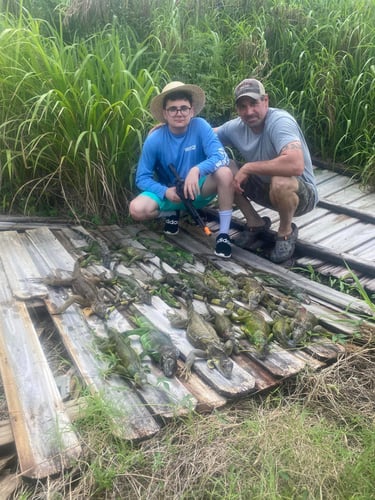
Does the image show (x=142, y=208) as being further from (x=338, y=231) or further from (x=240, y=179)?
(x=338, y=231)

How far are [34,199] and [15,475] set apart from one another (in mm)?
3723

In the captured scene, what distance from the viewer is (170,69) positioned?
6258 millimetres

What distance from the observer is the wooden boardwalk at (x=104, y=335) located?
8.14ft

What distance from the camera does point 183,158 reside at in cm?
494

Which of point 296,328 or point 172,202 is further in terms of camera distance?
point 172,202

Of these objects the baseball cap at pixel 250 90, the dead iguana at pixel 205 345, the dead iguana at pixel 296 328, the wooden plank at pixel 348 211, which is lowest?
the wooden plank at pixel 348 211

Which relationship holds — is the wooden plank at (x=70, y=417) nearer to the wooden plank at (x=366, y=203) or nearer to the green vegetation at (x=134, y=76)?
the green vegetation at (x=134, y=76)

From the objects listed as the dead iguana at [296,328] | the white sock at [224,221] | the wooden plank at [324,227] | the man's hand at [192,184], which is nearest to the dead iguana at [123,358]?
the dead iguana at [296,328]

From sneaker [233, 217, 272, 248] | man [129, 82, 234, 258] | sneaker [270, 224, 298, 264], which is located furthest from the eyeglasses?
sneaker [270, 224, 298, 264]

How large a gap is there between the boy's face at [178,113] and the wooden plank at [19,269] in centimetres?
178

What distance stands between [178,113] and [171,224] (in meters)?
1.19

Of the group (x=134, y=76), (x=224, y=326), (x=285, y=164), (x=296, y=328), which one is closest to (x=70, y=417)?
(x=224, y=326)

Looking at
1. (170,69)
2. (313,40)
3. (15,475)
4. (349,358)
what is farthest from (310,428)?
(313,40)

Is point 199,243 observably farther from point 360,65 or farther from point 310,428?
point 360,65
